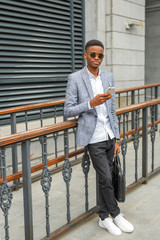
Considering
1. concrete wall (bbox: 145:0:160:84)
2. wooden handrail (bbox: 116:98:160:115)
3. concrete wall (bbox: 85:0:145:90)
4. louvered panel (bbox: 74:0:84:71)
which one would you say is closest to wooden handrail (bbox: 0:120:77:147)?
wooden handrail (bbox: 116:98:160:115)

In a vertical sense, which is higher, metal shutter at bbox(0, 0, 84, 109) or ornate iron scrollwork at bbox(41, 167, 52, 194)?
metal shutter at bbox(0, 0, 84, 109)

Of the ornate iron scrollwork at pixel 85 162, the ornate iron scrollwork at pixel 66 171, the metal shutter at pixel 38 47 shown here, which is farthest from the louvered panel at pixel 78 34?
the ornate iron scrollwork at pixel 66 171

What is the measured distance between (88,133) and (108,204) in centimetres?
76

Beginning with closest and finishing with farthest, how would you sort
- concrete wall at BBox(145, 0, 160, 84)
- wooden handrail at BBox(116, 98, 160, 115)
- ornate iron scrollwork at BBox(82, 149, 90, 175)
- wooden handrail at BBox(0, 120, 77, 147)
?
wooden handrail at BBox(0, 120, 77, 147) → ornate iron scrollwork at BBox(82, 149, 90, 175) → wooden handrail at BBox(116, 98, 160, 115) → concrete wall at BBox(145, 0, 160, 84)

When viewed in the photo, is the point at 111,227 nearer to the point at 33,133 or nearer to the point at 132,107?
the point at 33,133

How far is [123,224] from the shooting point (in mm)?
3123

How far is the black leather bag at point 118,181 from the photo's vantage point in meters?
3.13

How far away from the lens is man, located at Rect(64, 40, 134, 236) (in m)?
2.86

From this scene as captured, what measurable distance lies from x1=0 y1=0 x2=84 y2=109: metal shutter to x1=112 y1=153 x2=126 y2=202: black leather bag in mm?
3325

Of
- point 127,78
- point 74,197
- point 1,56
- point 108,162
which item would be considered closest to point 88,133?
point 108,162

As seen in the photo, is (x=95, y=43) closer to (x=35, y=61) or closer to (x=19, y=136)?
(x=19, y=136)

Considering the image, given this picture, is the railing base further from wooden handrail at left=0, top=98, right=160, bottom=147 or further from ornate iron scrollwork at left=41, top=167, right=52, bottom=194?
wooden handrail at left=0, top=98, right=160, bottom=147

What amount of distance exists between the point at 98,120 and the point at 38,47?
404 cm

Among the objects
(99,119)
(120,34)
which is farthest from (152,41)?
(99,119)
